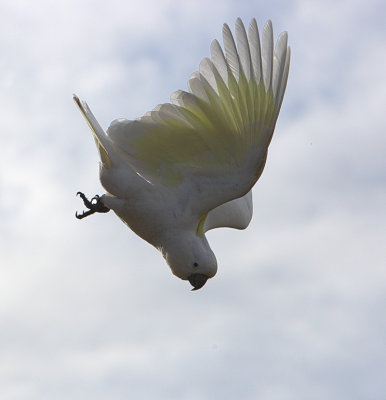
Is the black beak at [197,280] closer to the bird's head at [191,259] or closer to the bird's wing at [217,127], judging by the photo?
the bird's head at [191,259]

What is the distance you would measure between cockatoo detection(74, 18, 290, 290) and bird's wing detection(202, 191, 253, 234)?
67cm

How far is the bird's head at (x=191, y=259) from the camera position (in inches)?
316

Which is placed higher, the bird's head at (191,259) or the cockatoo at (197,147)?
the cockatoo at (197,147)

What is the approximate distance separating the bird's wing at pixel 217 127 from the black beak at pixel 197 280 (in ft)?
1.91

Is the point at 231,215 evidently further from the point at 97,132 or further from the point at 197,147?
the point at 97,132

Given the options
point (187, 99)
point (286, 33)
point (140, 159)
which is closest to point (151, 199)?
point (140, 159)

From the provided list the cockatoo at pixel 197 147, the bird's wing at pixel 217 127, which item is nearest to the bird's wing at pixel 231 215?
the cockatoo at pixel 197 147

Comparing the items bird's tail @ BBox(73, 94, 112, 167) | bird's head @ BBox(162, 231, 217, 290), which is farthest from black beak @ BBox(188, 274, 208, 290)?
bird's tail @ BBox(73, 94, 112, 167)

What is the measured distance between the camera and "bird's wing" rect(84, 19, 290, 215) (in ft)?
24.9

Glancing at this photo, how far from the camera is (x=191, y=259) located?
8.07 metres

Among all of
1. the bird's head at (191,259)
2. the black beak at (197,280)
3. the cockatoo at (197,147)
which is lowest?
the black beak at (197,280)

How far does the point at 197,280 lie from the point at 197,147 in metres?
1.16

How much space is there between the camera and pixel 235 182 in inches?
307

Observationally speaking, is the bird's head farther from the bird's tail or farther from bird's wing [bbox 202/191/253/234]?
the bird's tail
